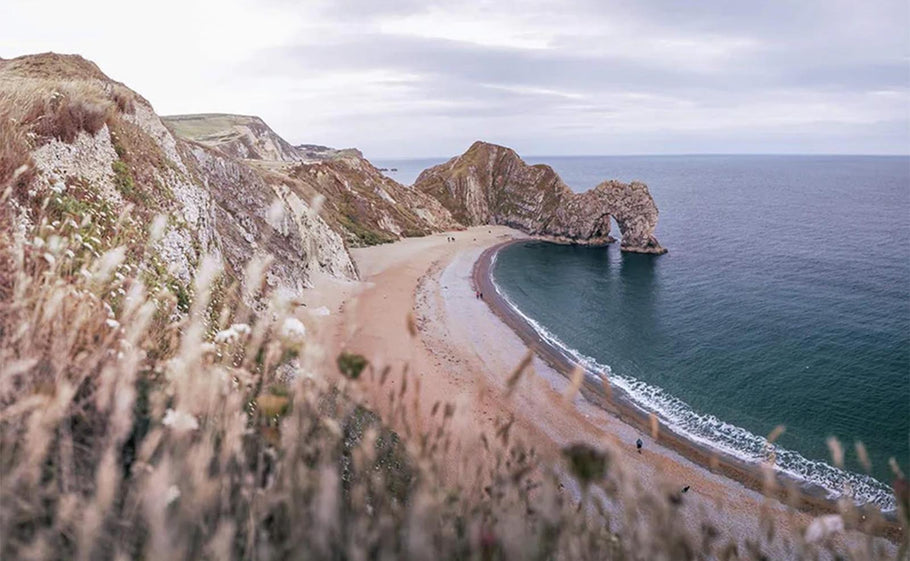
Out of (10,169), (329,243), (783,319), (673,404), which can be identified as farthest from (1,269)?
(783,319)

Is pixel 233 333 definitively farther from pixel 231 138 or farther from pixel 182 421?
pixel 231 138

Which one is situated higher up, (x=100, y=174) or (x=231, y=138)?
A: (x=231, y=138)

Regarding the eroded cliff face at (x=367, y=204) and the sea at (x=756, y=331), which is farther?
the eroded cliff face at (x=367, y=204)

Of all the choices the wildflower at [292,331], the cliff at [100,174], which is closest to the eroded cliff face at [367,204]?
the cliff at [100,174]

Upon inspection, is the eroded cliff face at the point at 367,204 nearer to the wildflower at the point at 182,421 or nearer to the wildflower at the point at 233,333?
the wildflower at the point at 233,333

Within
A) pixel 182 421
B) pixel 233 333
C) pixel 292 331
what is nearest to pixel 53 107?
pixel 233 333

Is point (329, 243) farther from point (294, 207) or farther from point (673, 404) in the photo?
point (673, 404)
